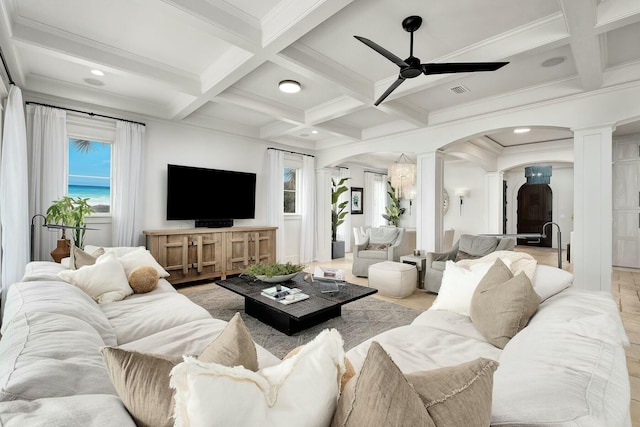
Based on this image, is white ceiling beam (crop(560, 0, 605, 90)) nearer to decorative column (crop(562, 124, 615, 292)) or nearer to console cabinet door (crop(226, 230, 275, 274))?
decorative column (crop(562, 124, 615, 292))

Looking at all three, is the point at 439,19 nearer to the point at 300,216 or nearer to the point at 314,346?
the point at 314,346

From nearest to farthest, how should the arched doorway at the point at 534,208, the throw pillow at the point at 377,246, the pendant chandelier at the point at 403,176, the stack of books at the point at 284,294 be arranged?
the stack of books at the point at 284,294 < the throw pillow at the point at 377,246 < the pendant chandelier at the point at 403,176 < the arched doorway at the point at 534,208

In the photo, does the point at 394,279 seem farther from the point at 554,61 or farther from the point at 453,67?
the point at 554,61

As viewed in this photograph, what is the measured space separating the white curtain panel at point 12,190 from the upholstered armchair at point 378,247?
4.29m

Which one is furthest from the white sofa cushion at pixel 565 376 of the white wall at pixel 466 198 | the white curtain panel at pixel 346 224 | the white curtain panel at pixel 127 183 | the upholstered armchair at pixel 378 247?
the white wall at pixel 466 198

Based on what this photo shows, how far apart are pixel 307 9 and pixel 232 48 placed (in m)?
1.07

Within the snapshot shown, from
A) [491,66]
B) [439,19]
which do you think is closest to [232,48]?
[439,19]

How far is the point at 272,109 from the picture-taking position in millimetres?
4266

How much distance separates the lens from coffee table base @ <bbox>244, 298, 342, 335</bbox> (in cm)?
274

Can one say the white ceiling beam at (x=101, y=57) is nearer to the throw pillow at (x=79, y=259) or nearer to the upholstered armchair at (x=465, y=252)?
the throw pillow at (x=79, y=259)

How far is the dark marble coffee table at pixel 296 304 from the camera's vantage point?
8.17 ft

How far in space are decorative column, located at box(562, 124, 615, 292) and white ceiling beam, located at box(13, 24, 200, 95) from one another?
4559 millimetres

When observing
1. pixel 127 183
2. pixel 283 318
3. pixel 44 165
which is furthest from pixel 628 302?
pixel 44 165

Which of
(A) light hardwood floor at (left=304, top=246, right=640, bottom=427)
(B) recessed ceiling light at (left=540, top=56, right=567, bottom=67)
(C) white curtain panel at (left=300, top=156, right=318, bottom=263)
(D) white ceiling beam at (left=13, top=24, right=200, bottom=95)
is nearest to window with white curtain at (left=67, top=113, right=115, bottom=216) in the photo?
(D) white ceiling beam at (left=13, top=24, right=200, bottom=95)
